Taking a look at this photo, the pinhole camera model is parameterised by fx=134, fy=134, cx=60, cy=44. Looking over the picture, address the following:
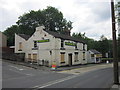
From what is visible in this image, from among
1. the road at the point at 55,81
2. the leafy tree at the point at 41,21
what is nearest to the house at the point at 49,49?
the road at the point at 55,81

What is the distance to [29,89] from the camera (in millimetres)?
8875

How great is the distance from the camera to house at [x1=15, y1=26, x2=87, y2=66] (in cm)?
2577

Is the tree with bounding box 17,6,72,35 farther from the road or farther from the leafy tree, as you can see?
the road

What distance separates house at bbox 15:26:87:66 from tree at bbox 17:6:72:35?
20613mm

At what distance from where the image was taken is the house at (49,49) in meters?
25.8

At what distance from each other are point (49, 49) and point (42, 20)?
29.9 metres

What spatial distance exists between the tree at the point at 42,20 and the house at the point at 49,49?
20613 millimetres

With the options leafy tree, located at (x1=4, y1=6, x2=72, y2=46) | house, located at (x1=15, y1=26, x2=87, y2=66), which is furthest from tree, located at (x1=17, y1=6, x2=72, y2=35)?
house, located at (x1=15, y1=26, x2=87, y2=66)

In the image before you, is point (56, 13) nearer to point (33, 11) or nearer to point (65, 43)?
point (33, 11)

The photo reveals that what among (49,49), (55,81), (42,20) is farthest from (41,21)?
(55,81)

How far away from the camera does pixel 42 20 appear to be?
53.7 meters

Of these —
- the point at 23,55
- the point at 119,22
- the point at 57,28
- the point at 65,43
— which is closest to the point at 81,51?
the point at 65,43

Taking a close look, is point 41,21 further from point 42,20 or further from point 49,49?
point 49,49

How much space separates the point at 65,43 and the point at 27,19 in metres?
30.0
